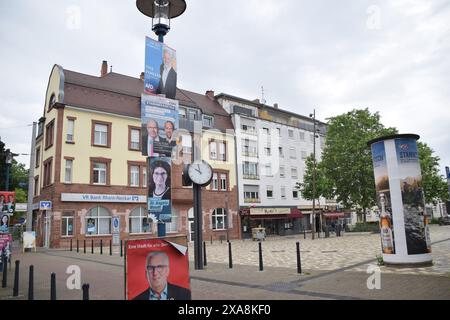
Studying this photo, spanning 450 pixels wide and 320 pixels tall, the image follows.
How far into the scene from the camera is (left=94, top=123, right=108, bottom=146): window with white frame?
103ft

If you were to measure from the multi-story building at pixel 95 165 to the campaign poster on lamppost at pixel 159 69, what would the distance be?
2223 centimetres

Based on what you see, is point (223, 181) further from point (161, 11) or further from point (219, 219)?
point (161, 11)

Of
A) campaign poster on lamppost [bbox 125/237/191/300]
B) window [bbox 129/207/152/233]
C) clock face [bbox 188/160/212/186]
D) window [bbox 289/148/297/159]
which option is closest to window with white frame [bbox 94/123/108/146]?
window [bbox 129/207/152/233]

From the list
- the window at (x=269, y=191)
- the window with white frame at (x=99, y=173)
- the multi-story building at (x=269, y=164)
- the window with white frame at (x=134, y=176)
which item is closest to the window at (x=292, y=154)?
the multi-story building at (x=269, y=164)

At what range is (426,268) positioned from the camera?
11.0 m

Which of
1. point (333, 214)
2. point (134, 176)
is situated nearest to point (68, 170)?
point (134, 176)

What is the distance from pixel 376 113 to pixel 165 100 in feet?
111

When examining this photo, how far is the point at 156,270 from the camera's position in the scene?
224 inches

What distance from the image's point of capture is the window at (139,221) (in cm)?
3238

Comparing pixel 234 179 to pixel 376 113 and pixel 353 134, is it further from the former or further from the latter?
pixel 376 113

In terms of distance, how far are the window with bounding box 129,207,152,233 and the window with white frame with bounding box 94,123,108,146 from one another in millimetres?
6393

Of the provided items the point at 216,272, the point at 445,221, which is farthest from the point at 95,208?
the point at 445,221

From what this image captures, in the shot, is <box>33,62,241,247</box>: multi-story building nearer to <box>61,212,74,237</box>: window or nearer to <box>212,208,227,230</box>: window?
<box>61,212,74,237</box>: window

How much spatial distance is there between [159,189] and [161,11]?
14.9ft
